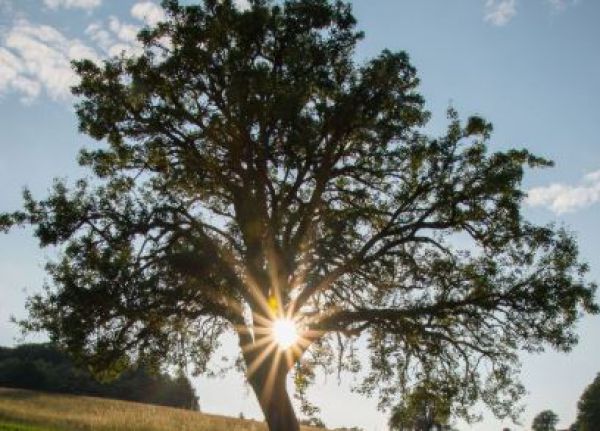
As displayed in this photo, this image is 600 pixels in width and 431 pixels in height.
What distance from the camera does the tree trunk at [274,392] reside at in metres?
20.4

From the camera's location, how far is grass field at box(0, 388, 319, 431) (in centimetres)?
3675

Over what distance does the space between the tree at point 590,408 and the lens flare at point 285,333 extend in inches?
3469

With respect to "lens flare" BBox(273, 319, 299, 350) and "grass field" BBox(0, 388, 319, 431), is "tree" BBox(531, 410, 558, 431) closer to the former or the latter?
"grass field" BBox(0, 388, 319, 431)

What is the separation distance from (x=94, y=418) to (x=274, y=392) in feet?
77.4

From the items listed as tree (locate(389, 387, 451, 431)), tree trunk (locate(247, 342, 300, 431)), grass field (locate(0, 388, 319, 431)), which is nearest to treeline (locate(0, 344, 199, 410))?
grass field (locate(0, 388, 319, 431))

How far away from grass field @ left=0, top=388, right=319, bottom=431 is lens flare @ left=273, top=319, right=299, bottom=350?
16.6 m

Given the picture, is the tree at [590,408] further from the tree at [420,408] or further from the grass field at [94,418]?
the tree at [420,408]

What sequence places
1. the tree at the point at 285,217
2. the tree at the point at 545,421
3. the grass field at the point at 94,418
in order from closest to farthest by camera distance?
the tree at the point at 285,217
the grass field at the point at 94,418
the tree at the point at 545,421

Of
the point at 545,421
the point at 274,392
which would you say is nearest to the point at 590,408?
the point at 545,421

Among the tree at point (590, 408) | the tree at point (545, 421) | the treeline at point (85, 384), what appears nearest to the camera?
the treeline at point (85, 384)

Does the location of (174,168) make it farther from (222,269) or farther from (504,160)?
(504,160)

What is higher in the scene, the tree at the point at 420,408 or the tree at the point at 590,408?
the tree at the point at 590,408

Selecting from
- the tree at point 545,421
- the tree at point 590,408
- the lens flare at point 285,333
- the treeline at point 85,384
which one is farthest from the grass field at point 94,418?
the tree at point 545,421

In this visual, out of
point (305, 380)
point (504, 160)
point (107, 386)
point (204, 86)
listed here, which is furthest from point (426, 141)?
point (107, 386)
